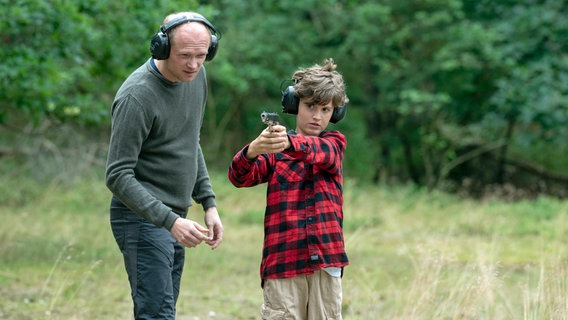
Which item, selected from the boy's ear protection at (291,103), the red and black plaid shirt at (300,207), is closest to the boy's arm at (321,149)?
the red and black plaid shirt at (300,207)

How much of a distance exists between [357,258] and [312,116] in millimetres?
6831

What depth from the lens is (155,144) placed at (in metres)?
4.24

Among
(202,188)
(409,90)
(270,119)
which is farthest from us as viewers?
(409,90)

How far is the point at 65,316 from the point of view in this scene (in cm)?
671

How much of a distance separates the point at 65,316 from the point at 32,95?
3572 millimetres

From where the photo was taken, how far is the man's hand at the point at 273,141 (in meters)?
3.84

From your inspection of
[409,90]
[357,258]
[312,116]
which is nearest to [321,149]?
[312,116]

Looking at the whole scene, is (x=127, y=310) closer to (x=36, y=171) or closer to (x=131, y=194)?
(x=131, y=194)

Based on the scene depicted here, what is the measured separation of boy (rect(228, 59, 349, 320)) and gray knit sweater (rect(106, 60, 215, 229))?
28cm

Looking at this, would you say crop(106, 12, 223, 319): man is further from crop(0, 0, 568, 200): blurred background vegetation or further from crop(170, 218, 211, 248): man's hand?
crop(0, 0, 568, 200): blurred background vegetation

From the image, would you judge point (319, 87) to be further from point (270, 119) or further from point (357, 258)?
point (357, 258)

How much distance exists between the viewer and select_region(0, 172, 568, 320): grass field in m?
5.95

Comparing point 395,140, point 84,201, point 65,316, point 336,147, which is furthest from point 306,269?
point 395,140

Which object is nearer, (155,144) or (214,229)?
(155,144)
